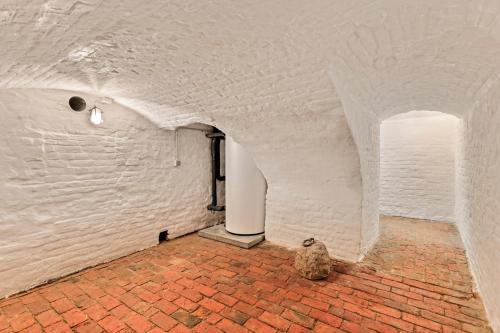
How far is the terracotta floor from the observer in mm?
2004

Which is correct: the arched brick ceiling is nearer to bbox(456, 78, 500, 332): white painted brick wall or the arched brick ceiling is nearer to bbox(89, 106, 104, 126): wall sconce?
bbox(456, 78, 500, 332): white painted brick wall

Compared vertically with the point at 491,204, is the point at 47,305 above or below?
below

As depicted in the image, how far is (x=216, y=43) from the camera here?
1688mm

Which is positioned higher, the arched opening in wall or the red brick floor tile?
the arched opening in wall

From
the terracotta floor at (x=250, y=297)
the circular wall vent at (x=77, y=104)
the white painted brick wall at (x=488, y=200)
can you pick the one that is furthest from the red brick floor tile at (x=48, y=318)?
the white painted brick wall at (x=488, y=200)

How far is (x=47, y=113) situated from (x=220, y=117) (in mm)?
1926

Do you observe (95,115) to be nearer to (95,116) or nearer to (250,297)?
(95,116)

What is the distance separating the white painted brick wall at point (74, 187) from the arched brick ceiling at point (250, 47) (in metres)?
0.49

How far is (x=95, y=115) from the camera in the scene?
9.97 feet

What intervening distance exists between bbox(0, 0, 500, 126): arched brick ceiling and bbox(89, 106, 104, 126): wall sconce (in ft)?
1.35

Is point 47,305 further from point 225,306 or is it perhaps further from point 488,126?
point 488,126

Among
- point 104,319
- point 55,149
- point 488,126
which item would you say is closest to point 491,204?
point 488,126

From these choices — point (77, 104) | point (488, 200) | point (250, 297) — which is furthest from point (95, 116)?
point (488, 200)

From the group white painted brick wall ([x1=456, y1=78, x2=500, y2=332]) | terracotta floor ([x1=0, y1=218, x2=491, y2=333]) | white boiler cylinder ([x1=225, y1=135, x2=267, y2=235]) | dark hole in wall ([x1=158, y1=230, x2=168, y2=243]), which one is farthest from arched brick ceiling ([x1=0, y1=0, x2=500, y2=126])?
dark hole in wall ([x1=158, y1=230, x2=168, y2=243])
